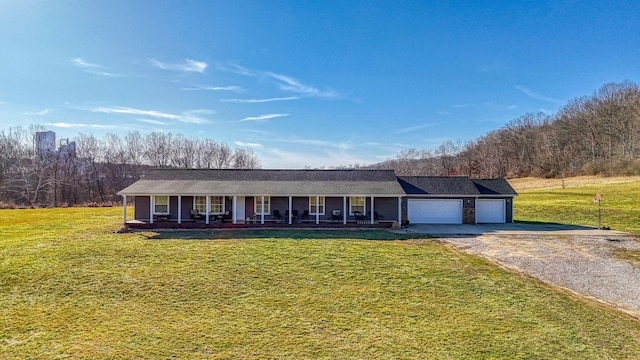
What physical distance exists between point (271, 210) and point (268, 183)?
2059 mm

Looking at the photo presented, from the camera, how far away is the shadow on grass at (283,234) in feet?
58.2

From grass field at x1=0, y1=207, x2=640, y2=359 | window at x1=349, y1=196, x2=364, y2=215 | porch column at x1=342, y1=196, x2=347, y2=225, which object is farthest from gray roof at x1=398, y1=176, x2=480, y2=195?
grass field at x1=0, y1=207, x2=640, y2=359

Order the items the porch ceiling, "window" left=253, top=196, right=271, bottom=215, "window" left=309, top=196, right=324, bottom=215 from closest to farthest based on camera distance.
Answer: the porch ceiling < "window" left=253, top=196, right=271, bottom=215 < "window" left=309, top=196, right=324, bottom=215

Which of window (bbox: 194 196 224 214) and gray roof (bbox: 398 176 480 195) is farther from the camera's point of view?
gray roof (bbox: 398 176 480 195)

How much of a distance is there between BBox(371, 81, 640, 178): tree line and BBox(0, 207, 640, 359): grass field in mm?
50054

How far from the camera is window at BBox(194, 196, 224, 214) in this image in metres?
21.8

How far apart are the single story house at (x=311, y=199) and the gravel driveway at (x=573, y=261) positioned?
4973 millimetres

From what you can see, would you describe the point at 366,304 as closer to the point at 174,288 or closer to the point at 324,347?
the point at 324,347

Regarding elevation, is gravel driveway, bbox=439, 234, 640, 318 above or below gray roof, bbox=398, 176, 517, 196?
below

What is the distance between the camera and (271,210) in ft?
72.0

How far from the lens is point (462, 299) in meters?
9.57

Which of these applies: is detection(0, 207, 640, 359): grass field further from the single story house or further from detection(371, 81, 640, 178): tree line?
→ detection(371, 81, 640, 178): tree line

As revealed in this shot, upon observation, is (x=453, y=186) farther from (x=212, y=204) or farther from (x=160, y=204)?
(x=160, y=204)

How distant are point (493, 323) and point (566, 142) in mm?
65748
